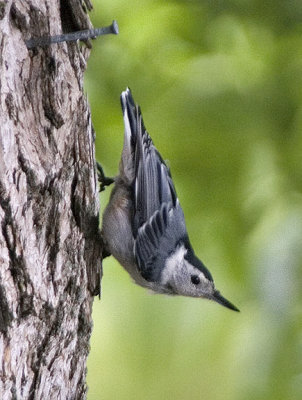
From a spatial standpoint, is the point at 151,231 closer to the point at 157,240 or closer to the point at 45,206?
the point at 157,240

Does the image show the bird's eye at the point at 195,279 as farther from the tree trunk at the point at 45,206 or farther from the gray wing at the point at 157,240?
the tree trunk at the point at 45,206

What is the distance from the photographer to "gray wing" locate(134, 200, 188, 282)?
7.55 feet

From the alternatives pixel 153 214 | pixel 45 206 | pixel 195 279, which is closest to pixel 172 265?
pixel 195 279

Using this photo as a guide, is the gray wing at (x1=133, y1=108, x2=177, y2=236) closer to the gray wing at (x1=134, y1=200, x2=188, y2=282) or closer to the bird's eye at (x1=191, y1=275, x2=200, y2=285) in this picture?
the gray wing at (x1=134, y1=200, x2=188, y2=282)

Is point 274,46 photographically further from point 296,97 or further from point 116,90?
point 116,90

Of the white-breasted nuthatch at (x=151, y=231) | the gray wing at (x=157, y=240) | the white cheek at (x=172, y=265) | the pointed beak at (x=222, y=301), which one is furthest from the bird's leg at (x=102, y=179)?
the pointed beak at (x=222, y=301)

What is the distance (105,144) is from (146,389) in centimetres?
74

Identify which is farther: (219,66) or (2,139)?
(219,66)

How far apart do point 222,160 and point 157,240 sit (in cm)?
49

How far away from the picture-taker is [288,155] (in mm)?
1981

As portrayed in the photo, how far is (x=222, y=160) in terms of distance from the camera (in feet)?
6.49

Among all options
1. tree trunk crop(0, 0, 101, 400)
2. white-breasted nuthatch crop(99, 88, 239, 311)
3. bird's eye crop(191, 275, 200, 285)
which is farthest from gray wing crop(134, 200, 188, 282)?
tree trunk crop(0, 0, 101, 400)

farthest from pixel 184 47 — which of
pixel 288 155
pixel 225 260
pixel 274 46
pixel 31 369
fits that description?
pixel 31 369

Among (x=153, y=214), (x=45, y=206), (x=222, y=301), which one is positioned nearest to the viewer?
(x=45, y=206)
